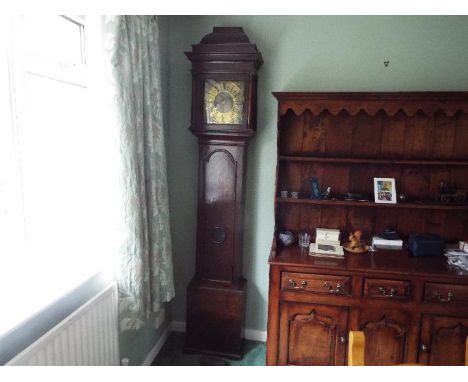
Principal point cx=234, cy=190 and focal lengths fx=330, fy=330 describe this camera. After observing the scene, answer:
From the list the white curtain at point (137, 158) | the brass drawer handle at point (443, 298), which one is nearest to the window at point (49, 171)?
the white curtain at point (137, 158)

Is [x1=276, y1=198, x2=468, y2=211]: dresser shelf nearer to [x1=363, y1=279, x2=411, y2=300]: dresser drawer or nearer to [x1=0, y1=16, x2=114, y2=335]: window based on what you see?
[x1=363, y1=279, x2=411, y2=300]: dresser drawer

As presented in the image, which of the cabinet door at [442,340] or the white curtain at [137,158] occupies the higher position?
the white curtain at [137,158]

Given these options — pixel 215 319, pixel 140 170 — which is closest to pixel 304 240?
pixel 215 319

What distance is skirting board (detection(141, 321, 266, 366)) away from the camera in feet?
7.43

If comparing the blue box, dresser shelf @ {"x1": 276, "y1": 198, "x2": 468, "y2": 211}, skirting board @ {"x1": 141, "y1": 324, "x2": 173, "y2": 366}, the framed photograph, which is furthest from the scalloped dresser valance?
skirting board @ {"x1": 141, "y1": 324, "x2": 173, "y2": 366}

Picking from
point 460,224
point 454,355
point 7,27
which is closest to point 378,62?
point 460,224

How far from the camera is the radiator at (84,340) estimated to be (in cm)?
117

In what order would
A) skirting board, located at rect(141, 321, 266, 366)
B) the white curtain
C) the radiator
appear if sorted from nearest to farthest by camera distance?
the radiator
the white curtain
skirting board, located at rect(141, 321, 266, 366)

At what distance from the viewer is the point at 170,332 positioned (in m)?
2.62

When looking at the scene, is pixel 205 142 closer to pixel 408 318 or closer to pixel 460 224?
pixel 408 318

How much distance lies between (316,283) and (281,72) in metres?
1.42

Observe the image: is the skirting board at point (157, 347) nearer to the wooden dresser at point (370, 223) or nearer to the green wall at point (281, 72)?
the green wall at point (281, 72)

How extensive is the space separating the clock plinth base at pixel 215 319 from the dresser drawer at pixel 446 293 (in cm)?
113

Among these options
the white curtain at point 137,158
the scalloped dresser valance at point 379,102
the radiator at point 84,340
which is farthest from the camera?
the scalloped dresser valance at point 379,102
